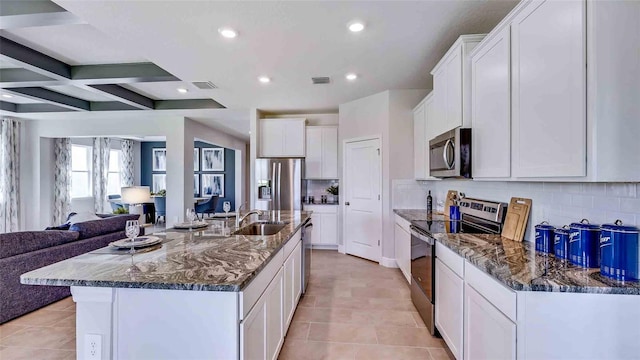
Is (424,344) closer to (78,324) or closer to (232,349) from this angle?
(232,349)

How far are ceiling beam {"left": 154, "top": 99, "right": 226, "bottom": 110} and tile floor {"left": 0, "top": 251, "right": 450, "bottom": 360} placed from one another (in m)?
3.58

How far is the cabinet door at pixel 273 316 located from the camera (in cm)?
173

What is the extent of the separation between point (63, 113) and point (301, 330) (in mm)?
6538

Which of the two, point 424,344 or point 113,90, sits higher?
point 113,90

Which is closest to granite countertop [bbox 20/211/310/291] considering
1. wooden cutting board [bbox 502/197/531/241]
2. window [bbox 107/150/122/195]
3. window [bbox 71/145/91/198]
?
wooden cutting board [bbox 502/197/531/241]

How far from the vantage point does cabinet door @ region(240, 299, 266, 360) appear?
132 centimetres

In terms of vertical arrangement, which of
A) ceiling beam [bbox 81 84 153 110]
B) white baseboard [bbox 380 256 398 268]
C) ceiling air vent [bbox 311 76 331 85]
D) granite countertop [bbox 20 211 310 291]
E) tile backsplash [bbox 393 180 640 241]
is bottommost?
white baseboard [bbox 380 256 398 268]

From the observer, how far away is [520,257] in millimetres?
1627

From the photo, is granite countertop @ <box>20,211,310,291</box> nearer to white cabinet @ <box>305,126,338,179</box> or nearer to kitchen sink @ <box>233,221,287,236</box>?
kitchen sink @ <box>233,221,287,236</box>

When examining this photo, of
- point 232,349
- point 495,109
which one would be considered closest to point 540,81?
point 495,109

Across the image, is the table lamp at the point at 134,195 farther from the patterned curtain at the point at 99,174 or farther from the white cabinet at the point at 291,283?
the white cabinet at the point at 291,283

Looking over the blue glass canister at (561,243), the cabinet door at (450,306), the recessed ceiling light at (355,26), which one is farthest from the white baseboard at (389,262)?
the recessed ceiling light at (355,26)

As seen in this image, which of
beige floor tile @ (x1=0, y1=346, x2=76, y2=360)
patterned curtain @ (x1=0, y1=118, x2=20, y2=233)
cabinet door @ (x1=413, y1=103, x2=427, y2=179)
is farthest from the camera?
patterned curtain @ (x1=0, y1=118, x2=20, y2=233)

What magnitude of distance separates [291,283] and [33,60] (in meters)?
3.98
